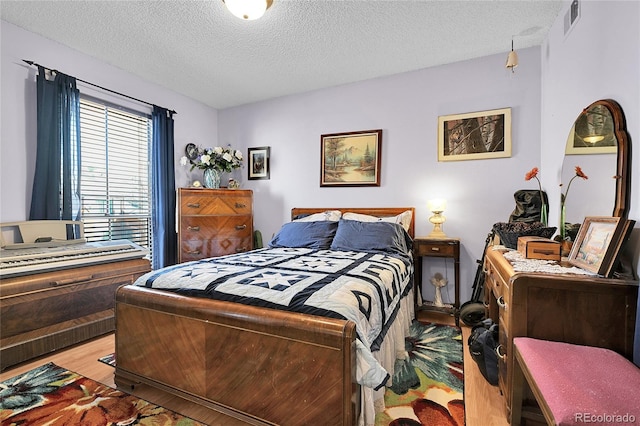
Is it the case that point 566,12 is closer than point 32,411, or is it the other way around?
point 32,411

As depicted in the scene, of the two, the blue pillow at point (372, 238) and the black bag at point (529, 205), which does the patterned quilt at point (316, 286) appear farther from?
the black bag at point (529, 205)

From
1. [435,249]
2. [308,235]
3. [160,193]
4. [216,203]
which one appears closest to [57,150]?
[160,193]

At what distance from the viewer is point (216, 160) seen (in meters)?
3.91

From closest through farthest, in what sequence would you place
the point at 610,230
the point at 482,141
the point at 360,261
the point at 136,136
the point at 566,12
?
the point at 610,230, the point at 566,12, the point at 360,261, the point at 482,141, the point at 136,136

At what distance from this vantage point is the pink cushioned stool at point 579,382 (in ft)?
2.71

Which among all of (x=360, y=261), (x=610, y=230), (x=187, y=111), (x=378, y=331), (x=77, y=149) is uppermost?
(x=187, y=111)

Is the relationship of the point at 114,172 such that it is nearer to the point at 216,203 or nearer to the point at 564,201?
the point at 216,203

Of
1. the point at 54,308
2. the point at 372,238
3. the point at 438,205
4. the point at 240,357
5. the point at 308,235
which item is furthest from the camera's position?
the point at 308,235

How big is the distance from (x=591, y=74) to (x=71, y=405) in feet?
11.4

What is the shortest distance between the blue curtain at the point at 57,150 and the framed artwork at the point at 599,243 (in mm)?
3788

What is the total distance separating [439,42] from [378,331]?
8.35ft

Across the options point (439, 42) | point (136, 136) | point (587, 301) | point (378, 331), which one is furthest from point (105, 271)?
point (439, 42)

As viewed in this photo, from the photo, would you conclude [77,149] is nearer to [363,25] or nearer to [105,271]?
[105,271]

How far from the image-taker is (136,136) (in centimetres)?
346
